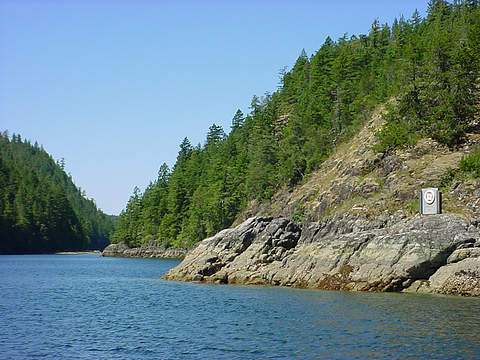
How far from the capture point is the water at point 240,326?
→ 2417cm

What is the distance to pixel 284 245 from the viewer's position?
186 feet

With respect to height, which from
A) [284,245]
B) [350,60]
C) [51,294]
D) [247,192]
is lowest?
[51,294]

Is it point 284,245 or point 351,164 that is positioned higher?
point 351,164

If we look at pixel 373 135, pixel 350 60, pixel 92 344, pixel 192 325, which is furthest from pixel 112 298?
pixel 350 60

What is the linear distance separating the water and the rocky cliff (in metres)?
2.93

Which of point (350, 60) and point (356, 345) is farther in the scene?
point (350, 60)

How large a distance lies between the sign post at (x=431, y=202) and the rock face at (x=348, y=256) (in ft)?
7.99

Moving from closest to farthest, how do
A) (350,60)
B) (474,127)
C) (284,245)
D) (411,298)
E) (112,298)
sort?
(411,298) → (112,298) → (284,245) → (474,127) → (350,60)

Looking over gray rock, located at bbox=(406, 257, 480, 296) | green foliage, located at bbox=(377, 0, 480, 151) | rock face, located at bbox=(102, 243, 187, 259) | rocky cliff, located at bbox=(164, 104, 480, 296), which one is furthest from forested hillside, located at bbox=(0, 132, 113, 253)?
gray rock, located at bbox=(406, 257, 480, 296)

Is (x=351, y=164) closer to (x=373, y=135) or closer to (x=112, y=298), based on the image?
(x=373, y=135)

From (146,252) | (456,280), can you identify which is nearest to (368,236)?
(456,280)

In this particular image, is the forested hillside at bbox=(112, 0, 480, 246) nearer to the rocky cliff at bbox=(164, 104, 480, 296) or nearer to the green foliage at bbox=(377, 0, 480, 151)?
the green foliage at bbox=(377, 0, 480, 151)

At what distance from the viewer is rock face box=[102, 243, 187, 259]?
436 feet

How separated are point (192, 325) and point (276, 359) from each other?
33.0 feet
